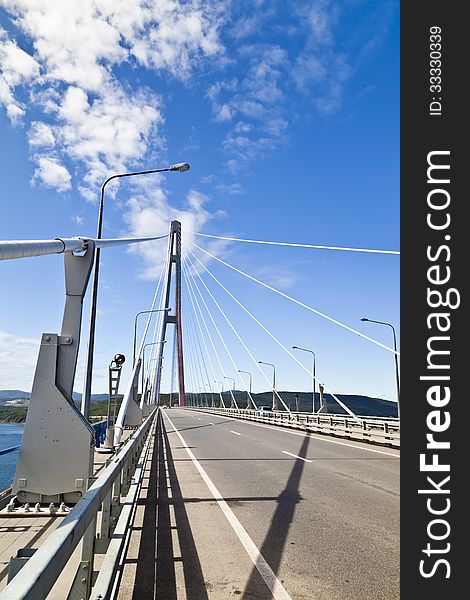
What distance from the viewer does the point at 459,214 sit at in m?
5.72

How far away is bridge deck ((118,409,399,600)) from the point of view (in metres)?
4.79

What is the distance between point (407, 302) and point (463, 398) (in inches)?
43.8

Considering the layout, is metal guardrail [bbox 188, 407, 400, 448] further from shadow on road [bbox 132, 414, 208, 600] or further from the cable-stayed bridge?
shadow on road [bbox 132, 414, 208, 600]

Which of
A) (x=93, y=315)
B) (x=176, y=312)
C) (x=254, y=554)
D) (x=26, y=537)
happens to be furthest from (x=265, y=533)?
(x=176, y=312)

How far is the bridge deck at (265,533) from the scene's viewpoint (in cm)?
479

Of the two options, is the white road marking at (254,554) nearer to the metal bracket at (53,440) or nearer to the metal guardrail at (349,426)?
the metal bracket at (53,440)

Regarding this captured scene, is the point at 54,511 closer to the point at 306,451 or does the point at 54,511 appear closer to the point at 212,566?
the point at 212,566

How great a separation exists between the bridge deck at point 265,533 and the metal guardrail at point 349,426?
7076mm

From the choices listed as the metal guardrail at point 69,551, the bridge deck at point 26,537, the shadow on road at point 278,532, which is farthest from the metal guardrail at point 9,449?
the shadow on road at point 278,532

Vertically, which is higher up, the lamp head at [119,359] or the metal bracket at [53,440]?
the lamp head at [119,359]

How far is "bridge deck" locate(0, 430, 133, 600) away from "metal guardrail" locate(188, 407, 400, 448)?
1407 centimetres

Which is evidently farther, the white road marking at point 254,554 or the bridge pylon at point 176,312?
the bridge pylon at point 176,312

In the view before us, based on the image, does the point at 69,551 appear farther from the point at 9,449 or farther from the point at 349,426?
the point at 349,426

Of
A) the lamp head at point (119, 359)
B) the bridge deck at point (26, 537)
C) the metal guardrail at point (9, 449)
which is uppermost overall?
the lamp head at point (119, 359)
